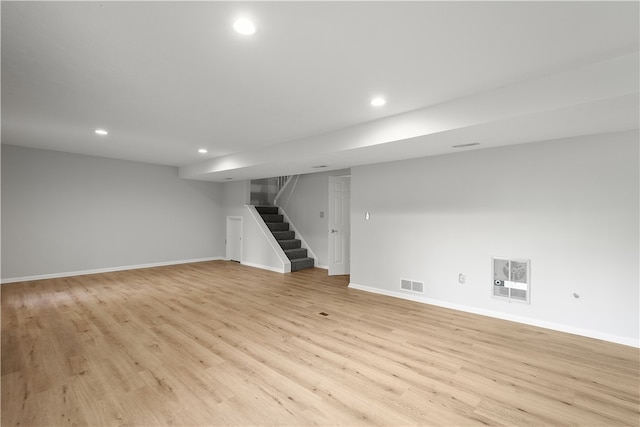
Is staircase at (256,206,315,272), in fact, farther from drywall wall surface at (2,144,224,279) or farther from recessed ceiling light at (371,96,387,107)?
recessed ceiling light at (371,96,387,107)

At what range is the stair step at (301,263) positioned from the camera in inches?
273

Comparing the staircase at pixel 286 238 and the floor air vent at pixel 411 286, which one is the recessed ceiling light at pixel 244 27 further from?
the staircase at pixel 286 238

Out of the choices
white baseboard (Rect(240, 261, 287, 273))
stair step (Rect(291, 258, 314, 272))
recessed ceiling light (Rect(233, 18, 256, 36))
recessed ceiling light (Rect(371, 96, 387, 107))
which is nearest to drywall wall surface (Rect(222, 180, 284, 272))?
white baseboard (Rect(240, 261, 287, 273))

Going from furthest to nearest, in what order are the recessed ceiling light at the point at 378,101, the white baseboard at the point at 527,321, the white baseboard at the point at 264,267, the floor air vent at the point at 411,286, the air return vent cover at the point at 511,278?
the white baseboard at the point at 264,267
the floor air vent at the point at 411,286
the air return vent cover at the point at 511,278
the white baseboard at the point at 527,321
the recessed ceiling light at the point at 378,101

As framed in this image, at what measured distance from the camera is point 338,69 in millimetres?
2377

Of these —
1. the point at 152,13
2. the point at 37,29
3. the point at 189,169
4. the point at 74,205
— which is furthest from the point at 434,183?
the point at 74,205

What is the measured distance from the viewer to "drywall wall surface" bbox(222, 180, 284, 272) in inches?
278

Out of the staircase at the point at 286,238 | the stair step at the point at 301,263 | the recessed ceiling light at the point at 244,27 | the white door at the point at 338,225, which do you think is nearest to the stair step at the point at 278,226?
the staircase at the point at 286,238

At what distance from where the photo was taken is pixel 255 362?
2619 mm

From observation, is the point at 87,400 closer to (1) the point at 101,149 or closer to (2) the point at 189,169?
(1) the point at 101,149

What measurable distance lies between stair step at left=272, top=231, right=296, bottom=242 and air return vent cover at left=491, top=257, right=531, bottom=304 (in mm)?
5060

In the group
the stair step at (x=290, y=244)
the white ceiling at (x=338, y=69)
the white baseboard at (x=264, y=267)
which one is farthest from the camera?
the stair step at (x=290, y=244)

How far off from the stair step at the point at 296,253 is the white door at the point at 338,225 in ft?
4.22

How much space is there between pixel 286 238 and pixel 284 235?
102mm
